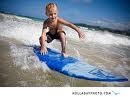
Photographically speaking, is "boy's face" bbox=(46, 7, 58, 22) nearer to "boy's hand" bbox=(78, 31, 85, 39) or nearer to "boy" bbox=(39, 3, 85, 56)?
"boy" bbox=(39, 3, 85, 56)

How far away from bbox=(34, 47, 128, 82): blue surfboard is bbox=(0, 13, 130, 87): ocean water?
0.02m

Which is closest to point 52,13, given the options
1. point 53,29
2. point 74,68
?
point 53,29

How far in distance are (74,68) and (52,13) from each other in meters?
0.29

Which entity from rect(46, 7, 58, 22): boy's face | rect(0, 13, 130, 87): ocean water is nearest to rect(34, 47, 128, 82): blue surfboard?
rect(0, 13, 130, 87): ocean water

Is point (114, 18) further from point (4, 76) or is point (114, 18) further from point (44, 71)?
point (4, 76)

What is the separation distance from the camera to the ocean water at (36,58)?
1412mm

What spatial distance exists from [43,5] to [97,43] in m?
0.34

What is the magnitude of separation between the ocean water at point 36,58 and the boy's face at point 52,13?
0.18 feet

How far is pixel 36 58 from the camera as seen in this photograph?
145 cm

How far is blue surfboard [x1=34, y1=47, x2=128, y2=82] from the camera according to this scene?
1.44m

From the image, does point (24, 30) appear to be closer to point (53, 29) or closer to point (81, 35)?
point (53, 29)

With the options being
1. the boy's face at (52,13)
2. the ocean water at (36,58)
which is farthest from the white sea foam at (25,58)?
the boy's face at (52,13)
